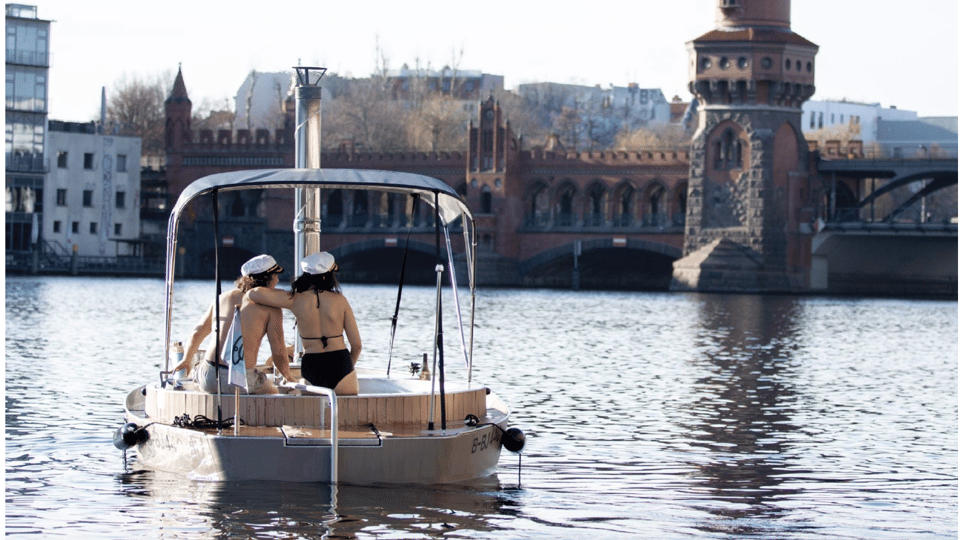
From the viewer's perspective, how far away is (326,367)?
13.2 metres

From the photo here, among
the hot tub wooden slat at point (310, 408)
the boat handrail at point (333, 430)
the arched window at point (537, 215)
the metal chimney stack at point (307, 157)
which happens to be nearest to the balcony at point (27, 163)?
the arched window at point (537, 215)

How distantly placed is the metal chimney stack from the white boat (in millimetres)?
1907

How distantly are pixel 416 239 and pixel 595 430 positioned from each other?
185 ft

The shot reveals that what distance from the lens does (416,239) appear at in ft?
247

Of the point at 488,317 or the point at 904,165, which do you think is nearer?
the point at 488,317

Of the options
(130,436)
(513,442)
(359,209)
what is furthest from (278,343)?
(359,209)

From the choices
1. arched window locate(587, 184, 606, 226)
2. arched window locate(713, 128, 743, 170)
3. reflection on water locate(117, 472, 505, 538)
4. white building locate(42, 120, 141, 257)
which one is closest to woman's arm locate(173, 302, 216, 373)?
reflection on water locate(117, 472, 505, 538)

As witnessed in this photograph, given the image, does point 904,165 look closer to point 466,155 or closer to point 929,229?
point 929,229

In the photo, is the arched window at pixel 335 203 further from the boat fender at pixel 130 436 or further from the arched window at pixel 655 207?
the boat fender at pixel 130 436

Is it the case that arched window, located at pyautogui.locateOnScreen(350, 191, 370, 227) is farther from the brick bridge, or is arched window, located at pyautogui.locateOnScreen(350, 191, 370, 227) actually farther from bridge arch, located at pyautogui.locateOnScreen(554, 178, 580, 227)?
bridge arch, located at pyautogui.locateOnScreen(554, 178, 580, 227)

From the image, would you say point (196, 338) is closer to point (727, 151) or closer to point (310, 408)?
point (310, 408)

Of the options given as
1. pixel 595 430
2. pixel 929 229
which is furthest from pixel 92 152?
pixel 595 430

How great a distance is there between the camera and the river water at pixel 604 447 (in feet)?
41.1

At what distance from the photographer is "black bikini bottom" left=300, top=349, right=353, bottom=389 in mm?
13227
